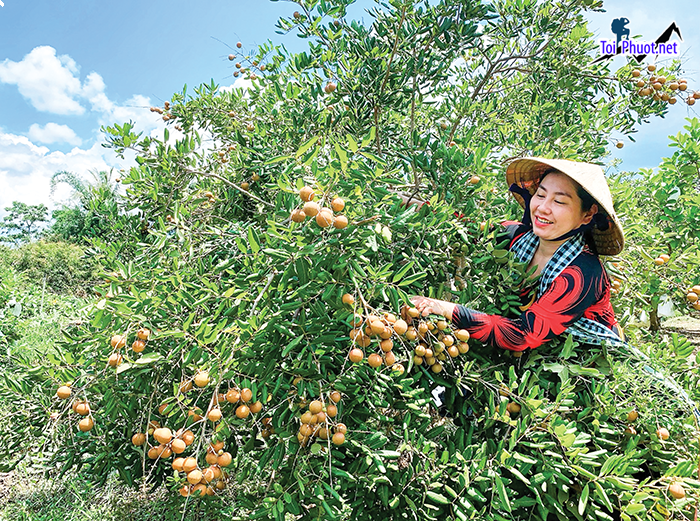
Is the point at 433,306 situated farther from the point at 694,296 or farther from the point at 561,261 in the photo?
the point at 694,296

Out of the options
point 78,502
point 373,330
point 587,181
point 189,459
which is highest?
point 587,181

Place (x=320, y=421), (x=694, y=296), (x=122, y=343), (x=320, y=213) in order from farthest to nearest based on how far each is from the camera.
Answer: (x=694, y=296) < (x=122, y=343) < (x=320, y=421) < (x=320, y=213)

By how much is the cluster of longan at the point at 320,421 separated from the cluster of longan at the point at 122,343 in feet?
1.92

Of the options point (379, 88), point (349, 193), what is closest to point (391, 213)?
point (349, 193)

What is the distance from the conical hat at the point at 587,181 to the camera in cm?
166

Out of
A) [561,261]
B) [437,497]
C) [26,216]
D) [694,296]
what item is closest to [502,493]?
[437,497]

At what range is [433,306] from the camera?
161 cm

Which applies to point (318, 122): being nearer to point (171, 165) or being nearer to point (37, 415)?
point (171, 165)

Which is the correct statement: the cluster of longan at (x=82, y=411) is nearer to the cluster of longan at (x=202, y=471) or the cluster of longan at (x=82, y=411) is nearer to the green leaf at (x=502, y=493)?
the cluster of longan at (x=202, y=471)

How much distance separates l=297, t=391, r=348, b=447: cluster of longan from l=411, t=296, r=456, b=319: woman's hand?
1.46 feet

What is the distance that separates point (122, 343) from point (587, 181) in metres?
1.81

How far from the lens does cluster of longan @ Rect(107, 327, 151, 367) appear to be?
4.66 feet

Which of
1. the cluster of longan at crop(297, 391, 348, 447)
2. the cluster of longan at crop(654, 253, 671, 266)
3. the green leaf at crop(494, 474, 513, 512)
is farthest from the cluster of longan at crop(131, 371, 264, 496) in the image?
the cluster of longan at crop(654, 253, 671, 266)

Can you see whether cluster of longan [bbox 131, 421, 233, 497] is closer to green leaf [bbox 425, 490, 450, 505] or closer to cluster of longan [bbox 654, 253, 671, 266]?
green leaf [bbox 425, 490, 450, 505]
